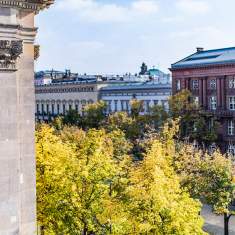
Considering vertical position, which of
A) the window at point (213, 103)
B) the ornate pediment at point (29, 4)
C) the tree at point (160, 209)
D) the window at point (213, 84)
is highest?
the ornate pediment at point (29, 4)

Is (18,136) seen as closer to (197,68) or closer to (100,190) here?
A: (100,190)

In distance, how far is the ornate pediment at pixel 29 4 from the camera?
54.2ft

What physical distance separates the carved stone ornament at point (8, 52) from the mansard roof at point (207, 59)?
56.3 metres

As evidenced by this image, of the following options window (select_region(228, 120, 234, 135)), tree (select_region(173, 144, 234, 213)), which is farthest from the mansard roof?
tree (select_region(173, 144, 234, 213))

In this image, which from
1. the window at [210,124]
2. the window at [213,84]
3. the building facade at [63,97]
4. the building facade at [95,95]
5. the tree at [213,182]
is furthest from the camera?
the building facade at [63,97]

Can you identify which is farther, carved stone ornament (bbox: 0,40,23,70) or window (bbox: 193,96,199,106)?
window (bbox: 193,96,199,106)

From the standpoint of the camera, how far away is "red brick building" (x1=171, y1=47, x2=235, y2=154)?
7069 cm

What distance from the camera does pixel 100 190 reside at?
2511 cm

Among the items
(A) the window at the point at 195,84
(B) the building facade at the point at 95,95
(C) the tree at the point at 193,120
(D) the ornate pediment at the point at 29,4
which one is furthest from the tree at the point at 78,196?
(B) the building facade at the point at 95,95

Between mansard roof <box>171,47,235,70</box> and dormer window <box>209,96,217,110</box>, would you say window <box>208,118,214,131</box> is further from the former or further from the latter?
mansard roof <box>171,47,235,70</box>

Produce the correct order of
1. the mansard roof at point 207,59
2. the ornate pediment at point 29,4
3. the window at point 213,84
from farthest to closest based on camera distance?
the window at point 213,84, the mansard roof at point 207,59, the ornate pediment at point 29,4

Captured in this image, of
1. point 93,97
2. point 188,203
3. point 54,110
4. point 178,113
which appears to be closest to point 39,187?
point 188,203

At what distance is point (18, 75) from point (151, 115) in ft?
185

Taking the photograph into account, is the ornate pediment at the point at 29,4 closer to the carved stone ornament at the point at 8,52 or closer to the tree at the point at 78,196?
the carved stone ornament at the point at 8,52
